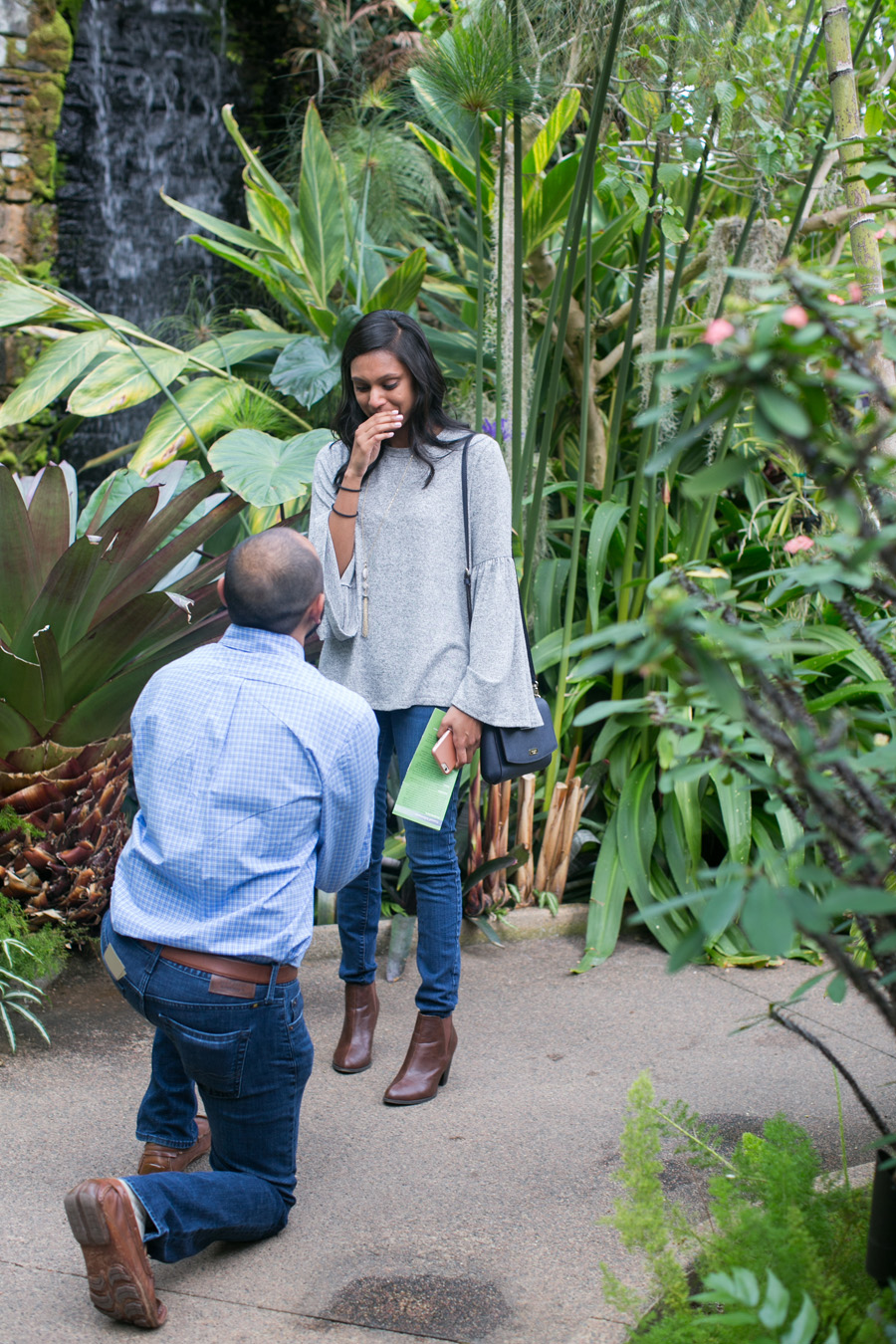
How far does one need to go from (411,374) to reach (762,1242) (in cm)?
178

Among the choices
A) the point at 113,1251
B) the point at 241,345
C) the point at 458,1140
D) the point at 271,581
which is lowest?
the point at 458,1140

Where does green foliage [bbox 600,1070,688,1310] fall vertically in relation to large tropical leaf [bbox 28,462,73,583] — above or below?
below

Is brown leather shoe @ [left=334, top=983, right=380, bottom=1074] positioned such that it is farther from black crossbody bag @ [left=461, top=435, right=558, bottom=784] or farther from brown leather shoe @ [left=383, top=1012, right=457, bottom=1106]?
black crossbody bag @ [left=461, top=435, right=558, bottom=784]

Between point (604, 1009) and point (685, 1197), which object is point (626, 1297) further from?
point (604, 1009)

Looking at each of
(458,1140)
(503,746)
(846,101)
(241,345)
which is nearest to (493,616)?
(503,746)

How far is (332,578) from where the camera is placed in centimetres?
249

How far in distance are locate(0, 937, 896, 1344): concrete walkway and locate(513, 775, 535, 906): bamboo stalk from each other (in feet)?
0.63

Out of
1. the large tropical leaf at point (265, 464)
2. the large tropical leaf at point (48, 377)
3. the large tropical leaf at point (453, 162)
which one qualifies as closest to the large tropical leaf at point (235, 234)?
the large tropical leaf at point (453, 162)

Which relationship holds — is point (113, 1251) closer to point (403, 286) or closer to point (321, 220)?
point (403, 286)

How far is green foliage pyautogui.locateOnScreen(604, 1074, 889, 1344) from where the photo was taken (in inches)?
53.3

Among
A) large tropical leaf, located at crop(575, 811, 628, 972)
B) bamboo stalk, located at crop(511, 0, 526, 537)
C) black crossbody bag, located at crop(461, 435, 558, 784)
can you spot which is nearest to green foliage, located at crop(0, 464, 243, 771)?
black crossbody bag, located at crop(461, 435, 558, 784)

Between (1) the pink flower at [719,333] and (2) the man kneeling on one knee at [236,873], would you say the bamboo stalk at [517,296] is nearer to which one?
(2) the man kneeling on one knee at [236,873]

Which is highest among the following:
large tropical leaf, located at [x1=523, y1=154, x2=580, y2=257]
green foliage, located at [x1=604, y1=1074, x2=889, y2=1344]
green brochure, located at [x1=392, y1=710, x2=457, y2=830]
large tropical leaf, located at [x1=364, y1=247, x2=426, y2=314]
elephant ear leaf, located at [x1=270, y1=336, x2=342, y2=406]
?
large tropical leaf, located at [x1=523, y1=154, x2=580, y2=257]

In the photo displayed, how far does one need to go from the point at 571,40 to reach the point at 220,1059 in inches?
113
